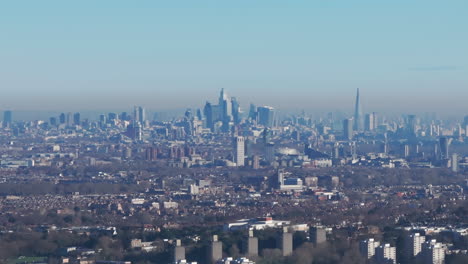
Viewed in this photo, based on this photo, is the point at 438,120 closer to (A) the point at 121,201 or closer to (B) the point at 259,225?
(A) the point at 121,201

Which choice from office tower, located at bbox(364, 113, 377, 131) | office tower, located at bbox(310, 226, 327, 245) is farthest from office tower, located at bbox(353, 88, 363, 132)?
office tower, located at bbox(310, 226, 327, 245)

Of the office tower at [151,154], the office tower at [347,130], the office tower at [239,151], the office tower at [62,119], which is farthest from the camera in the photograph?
the office tower at [62,119]

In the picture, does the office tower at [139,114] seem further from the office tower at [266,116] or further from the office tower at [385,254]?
the office tower at [385,254]

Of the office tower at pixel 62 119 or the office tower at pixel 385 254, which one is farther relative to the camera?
the office tower at pixel 62 119

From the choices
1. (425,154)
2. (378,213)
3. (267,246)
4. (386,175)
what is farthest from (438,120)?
(267,246)

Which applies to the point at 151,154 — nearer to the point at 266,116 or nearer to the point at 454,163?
the point at 454,163

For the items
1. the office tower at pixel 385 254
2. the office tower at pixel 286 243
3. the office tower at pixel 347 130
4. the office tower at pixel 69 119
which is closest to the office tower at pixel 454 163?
the office tower at pixel 347 130
